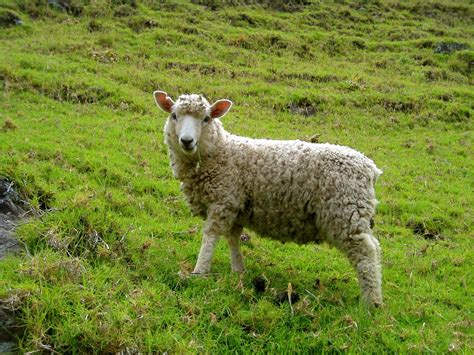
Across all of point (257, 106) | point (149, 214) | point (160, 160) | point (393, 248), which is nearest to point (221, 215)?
point (149, 214)

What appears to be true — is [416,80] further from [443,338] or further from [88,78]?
[443,338]

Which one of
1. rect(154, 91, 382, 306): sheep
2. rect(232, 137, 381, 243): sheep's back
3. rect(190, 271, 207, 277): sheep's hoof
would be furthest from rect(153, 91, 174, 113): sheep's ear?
rect(190, 271, 207, 277): sheep's hoof

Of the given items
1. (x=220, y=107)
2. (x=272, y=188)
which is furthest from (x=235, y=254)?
(x=220, y=107)

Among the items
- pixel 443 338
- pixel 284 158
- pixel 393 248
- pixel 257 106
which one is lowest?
pixel 257 106

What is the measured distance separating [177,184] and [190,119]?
3.63m

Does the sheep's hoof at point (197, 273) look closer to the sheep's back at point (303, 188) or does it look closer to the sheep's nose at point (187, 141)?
the sheep's back at point (303, 188)

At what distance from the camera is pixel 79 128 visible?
12141 millimetres

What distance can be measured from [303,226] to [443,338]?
201 cm

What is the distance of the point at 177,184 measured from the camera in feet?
32.2

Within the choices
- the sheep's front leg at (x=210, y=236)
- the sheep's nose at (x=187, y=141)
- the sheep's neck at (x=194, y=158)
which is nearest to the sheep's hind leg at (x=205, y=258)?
the sheep's front leg at (x=210, y=236)

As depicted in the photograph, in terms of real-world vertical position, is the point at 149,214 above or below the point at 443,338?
below

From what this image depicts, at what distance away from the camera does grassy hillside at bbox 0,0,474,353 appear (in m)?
4.90

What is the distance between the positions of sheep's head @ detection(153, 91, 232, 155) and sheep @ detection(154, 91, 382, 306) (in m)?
0.01

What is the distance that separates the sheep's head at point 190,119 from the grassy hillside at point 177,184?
1.47 m
